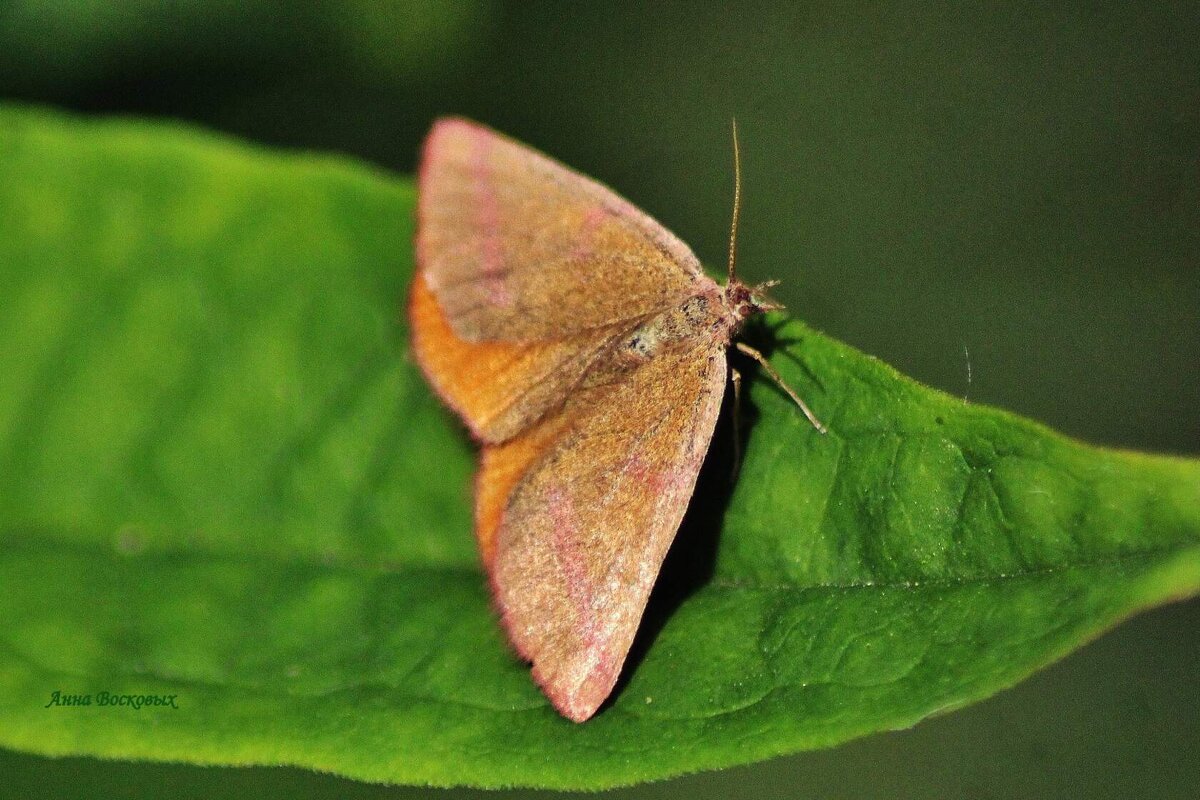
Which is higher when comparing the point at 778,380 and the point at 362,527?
the point at 778,380

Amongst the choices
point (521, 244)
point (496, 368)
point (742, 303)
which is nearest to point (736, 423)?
point (742, 303)

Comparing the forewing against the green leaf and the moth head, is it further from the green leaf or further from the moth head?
the moth head

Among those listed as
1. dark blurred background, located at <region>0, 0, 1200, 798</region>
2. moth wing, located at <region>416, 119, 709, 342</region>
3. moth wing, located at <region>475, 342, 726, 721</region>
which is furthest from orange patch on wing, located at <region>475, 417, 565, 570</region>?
dark blurred background, located at <region>0, 0, 1200, 798</region>

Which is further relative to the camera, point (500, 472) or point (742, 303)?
point (500, 472)

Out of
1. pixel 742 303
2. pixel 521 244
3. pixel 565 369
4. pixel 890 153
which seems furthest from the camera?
pixel 890 153

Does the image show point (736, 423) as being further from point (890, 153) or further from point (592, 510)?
point (890, 153)

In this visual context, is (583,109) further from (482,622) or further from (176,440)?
(482,622)
